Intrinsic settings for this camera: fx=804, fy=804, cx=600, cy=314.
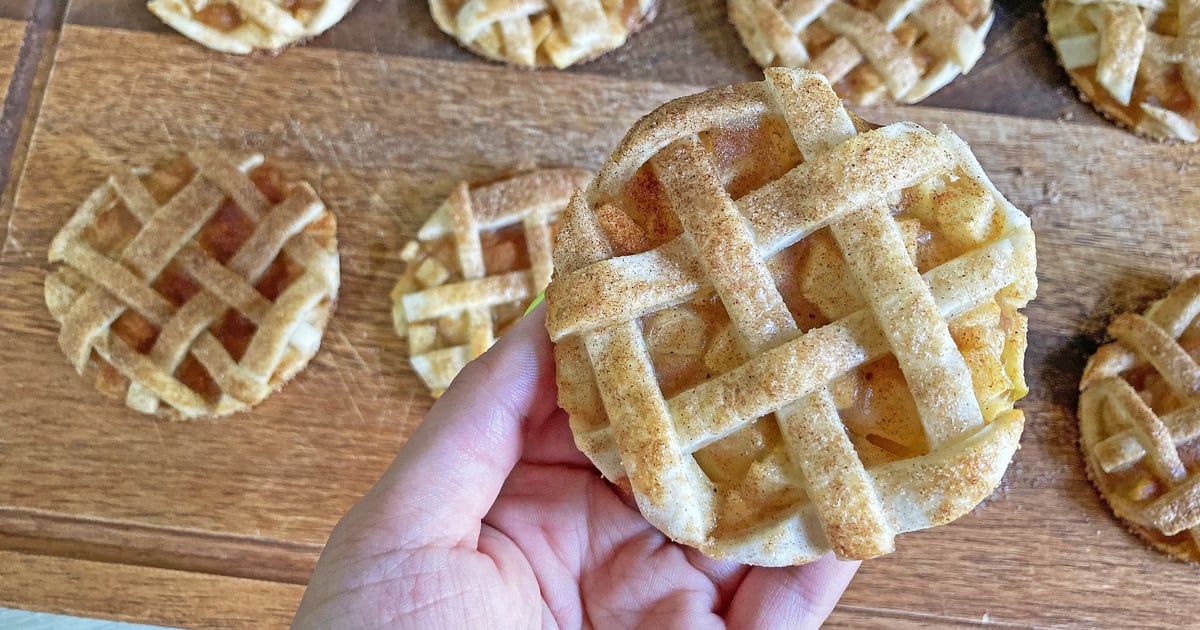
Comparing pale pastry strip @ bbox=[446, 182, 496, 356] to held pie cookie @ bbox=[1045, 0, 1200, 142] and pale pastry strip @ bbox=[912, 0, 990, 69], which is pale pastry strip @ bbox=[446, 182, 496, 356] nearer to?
pale pastry strip @ bbox=[912, 0, 990, 69]

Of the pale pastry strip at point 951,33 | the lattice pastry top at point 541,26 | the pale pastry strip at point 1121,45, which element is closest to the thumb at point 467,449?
the lattice pastry top at point 541,26

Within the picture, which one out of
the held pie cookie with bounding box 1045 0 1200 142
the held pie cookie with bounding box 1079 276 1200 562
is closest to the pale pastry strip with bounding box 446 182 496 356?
the held pie cookie with bounding box 1079 276 1200 562

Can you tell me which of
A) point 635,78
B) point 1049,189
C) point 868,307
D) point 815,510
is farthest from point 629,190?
point 1049,189

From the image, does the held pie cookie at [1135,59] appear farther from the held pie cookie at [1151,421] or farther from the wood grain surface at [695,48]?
the held pie cookie at [1151,421]

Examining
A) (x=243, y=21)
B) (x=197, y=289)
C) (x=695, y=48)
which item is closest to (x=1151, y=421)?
(x=695, y=48)

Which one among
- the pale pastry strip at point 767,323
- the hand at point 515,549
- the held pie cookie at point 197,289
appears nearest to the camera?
the pale pastry strip at point 767,323
